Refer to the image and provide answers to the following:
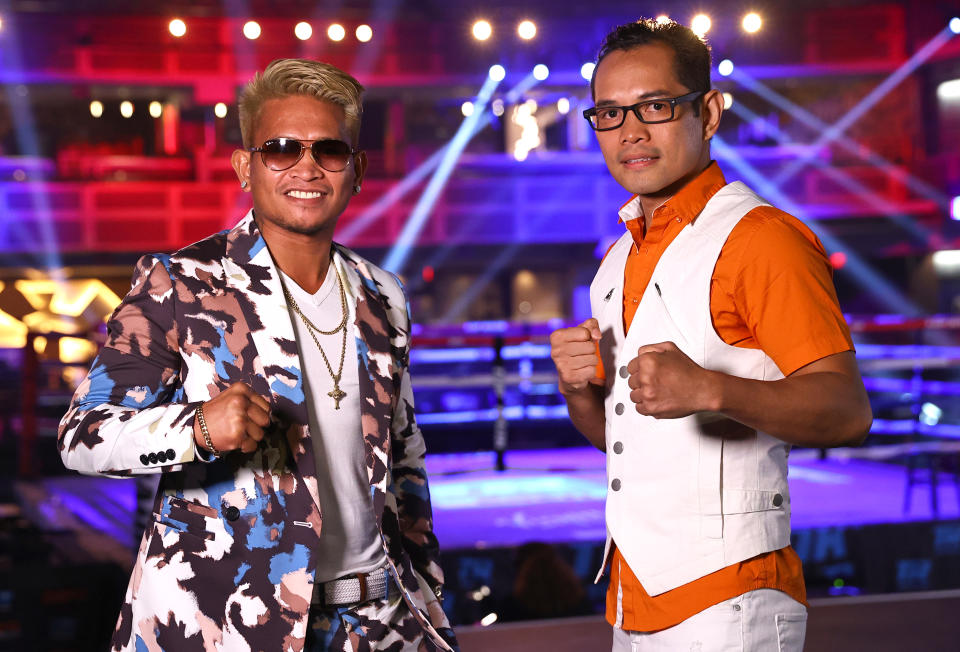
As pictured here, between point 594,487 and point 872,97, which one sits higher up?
point 872,97

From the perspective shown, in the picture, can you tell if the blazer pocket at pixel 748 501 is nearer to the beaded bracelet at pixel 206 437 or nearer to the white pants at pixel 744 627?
the white pants at pixel 744 627

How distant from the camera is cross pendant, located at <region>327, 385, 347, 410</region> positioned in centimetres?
144

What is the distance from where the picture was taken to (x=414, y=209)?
12.6m

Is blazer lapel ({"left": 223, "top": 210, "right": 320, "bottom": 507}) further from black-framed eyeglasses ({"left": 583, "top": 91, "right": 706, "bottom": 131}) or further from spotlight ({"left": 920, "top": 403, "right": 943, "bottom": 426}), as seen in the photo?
spotlight ({"left": 920, "top": 403, "right": 943, "bottom": 426})

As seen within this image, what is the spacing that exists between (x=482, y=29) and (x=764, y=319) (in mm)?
11110

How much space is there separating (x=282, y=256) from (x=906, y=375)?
7889mm

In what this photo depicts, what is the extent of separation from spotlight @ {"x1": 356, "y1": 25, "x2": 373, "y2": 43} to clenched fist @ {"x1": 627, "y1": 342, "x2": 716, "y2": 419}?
11.6 m

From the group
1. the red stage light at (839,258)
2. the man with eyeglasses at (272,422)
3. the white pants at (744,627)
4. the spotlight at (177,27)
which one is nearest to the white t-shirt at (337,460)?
the man with eyeglasses at (272,422)

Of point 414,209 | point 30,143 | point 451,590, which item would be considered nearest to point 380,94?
point 414,209

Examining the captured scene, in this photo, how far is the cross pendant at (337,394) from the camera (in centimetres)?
144

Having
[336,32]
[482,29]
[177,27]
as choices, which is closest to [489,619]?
[482,29]

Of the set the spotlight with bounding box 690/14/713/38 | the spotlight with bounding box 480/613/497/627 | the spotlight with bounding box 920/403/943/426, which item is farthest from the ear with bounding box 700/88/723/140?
the spotlight with bounding box 690/14/713/38

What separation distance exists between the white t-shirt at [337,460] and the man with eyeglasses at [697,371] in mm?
359

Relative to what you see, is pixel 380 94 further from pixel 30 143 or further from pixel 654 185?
pixel 654 185
